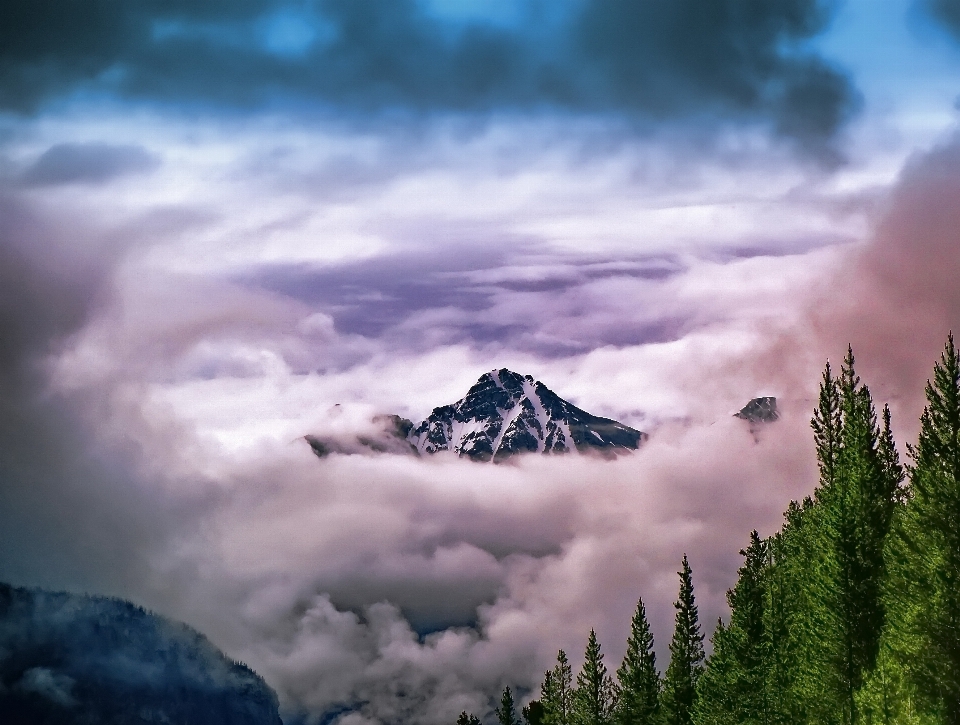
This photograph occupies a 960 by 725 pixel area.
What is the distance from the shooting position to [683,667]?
95.2 meters

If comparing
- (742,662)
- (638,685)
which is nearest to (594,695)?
(638,685)

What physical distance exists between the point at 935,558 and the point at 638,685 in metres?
55.7

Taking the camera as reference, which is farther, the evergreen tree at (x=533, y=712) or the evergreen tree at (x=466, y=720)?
the evergreen tree at (x=466, y=720)

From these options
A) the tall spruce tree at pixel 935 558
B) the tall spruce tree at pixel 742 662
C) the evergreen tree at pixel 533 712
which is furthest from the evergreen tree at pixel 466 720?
the tall spruce tree at pixel 935 558

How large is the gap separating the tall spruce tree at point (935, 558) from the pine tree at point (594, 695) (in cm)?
5307

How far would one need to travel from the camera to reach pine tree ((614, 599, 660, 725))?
323ft

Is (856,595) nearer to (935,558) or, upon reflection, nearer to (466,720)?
(935,558)

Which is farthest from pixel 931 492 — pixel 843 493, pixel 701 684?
pixel 701 684

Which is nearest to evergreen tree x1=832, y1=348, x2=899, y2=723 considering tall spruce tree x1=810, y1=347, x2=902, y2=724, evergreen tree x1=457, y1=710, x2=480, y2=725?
tall spruce tree x1=810, y1=347, x2=902, y2=724

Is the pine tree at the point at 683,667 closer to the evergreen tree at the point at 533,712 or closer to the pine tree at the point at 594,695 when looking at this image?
the pine tree at the point at 594,695

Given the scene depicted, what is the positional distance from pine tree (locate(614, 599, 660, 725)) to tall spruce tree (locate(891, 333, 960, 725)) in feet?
162

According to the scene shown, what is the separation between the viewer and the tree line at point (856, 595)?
4747 centimetres

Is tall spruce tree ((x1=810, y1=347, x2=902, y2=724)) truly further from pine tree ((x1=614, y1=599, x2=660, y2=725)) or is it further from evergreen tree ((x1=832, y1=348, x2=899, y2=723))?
pine tree ((x1=614, y1=599, x2=660, y2=725))

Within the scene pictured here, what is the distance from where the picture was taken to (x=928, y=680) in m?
47.1
